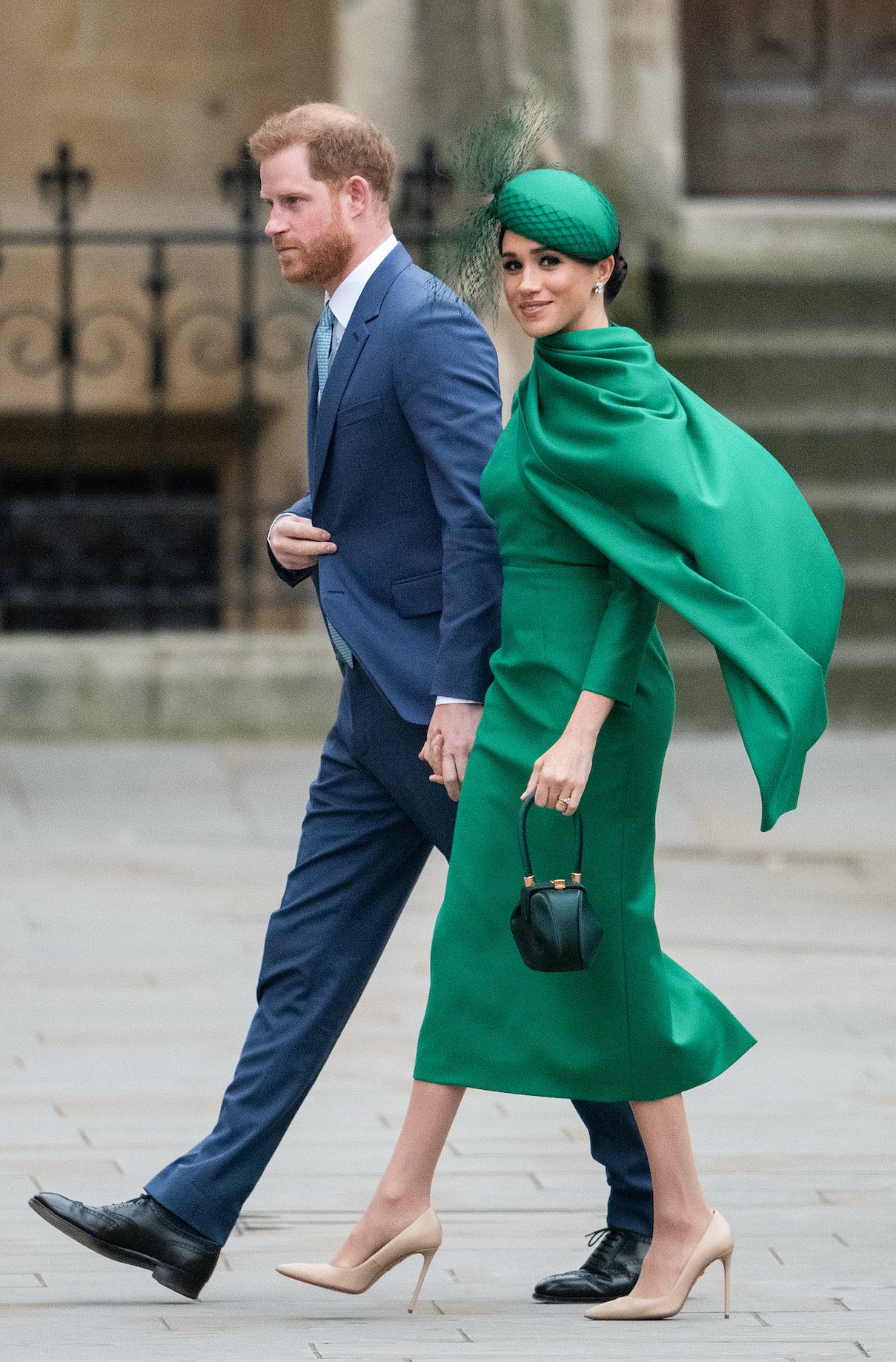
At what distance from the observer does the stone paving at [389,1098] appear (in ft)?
13.6

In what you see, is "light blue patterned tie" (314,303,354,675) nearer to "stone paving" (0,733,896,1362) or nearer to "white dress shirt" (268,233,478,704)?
"white dress shirt" (268,233,478,704)

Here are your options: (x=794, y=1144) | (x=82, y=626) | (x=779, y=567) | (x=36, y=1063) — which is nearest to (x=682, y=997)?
(x=779, y=567)

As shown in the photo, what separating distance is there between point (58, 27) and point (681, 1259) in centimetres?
866

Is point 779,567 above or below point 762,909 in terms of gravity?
above

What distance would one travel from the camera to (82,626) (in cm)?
1153

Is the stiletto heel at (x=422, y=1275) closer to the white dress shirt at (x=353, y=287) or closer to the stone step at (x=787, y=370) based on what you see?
the white dress shirt at (x=353, y=287)

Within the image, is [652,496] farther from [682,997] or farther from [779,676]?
[682,997]

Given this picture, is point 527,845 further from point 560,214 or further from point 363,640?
point 560,214

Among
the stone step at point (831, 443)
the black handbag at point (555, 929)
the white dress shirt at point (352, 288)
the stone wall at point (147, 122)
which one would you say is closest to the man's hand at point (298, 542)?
the white dress shirt at point (352, 288)

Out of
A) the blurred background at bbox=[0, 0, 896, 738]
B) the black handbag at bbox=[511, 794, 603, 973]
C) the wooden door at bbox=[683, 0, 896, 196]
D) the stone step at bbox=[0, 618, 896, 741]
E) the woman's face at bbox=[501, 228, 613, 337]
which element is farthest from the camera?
the wooden door at bbox=[683, 0, 896, 196]

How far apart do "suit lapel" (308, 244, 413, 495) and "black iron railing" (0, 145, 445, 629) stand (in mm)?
5765

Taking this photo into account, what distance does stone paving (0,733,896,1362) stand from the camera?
13.6 feet

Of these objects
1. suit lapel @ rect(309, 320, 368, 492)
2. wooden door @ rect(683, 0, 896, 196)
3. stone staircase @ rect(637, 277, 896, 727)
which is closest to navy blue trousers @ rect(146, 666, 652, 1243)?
suit lapel @ rect(309, 320, 368, 492)

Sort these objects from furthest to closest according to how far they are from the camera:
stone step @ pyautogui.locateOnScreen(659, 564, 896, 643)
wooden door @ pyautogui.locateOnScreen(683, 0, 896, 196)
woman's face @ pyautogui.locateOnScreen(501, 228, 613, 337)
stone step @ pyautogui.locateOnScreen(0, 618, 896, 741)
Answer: wooden door @ pyautogui.locateOnScreen(683, 0, 896, 196)
stone step @ pyautogui.locateOnScreen(659, 564, 896, 643)
stone step @ pyautogui.locateOnScreen(0, 618, 896, 741)
woman's face @ pyautogui.locateOnScreen(501, 228, 613, 337)
